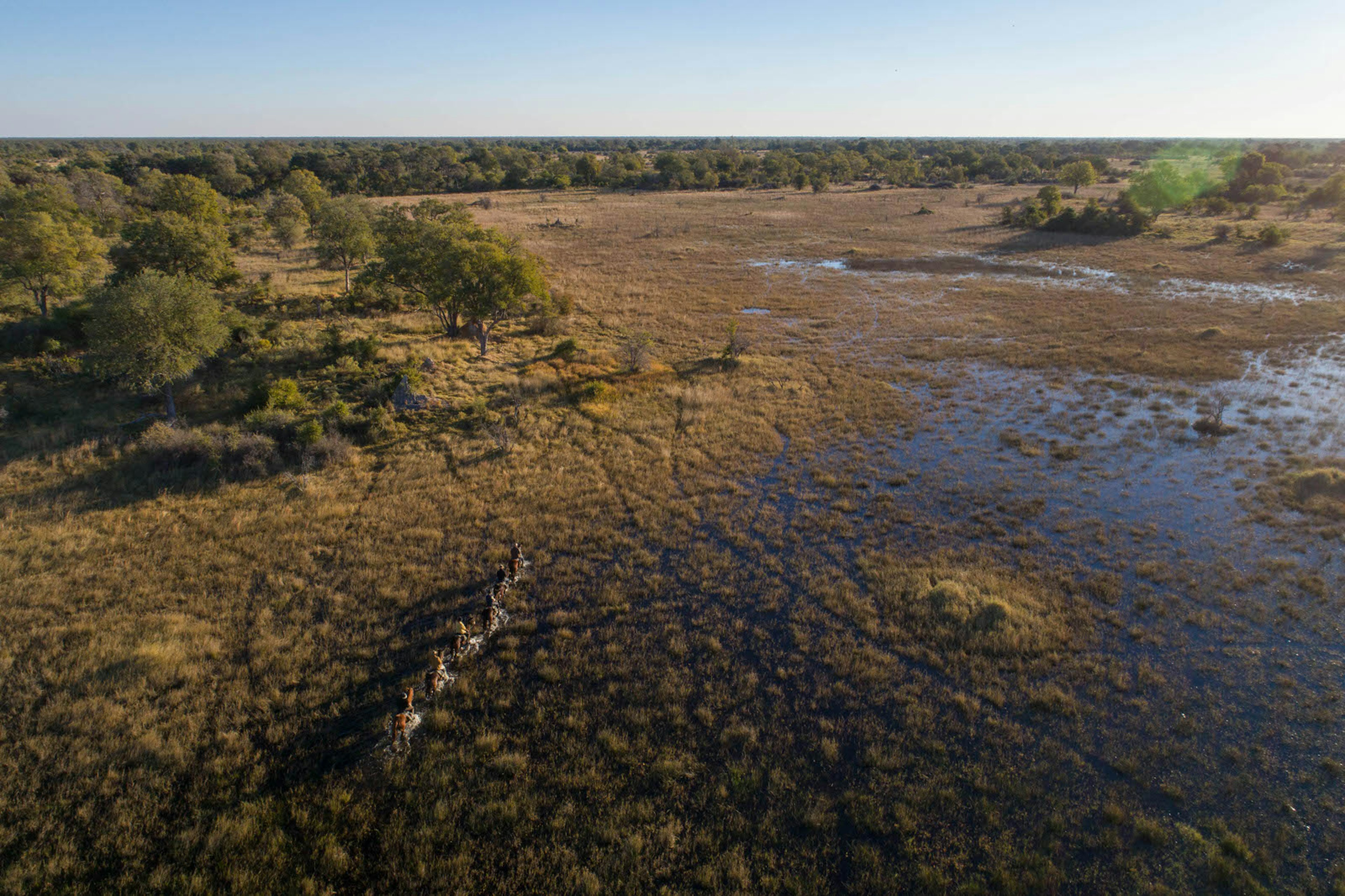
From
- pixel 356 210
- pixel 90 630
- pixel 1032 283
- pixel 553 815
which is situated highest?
pixel 356 210

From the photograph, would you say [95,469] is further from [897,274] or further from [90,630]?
[897,274]

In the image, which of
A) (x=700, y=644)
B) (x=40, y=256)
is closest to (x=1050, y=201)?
(x=700, y=644)

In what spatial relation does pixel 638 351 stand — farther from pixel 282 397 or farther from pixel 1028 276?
pixel 1028 276

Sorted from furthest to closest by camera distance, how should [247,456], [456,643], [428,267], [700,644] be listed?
[428,267] < [247,456] < [700,644] < [456,643]

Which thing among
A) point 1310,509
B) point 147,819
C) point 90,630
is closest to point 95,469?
point 90,630

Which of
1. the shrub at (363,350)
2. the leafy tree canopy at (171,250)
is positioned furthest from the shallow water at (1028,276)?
the leafy tree canopy at (171,250)
